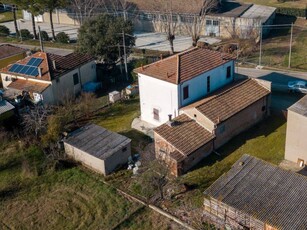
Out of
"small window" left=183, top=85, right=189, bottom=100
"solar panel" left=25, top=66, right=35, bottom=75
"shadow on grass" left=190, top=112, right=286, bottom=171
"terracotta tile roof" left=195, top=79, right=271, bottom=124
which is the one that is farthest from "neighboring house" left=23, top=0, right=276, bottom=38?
"small window" left=183, top=85, right=189, bottom=100

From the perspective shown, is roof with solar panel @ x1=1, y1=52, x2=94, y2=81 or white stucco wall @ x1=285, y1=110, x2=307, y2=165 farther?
roof with solar panel @ x1=1, y1=52, x2=94, y2=81

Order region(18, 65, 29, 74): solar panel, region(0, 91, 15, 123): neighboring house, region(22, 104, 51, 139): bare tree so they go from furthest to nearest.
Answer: region(18, 65, 29, 74): solar panel → region(0, 91, 15, 123): neighboring house → region(22, 104, 51, 139): bare tree

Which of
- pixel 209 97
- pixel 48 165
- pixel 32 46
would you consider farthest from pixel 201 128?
pixel 32 46

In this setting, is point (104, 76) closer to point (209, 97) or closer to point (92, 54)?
point (92, 54)

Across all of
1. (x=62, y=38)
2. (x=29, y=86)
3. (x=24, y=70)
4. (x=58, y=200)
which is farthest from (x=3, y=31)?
(x=58, y=200)

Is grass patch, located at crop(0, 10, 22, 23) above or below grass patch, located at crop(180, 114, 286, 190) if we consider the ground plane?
above

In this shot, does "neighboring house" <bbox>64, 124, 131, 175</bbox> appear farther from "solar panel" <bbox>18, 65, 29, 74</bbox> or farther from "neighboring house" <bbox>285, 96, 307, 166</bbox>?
"solar panel" <bbox>18, 65, 29, 74</bbox>

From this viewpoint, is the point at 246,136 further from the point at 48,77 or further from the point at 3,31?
the point at 3,31

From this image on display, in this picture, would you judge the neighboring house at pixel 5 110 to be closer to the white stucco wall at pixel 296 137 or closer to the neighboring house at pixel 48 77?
the neighboring house at pixel 48 77
